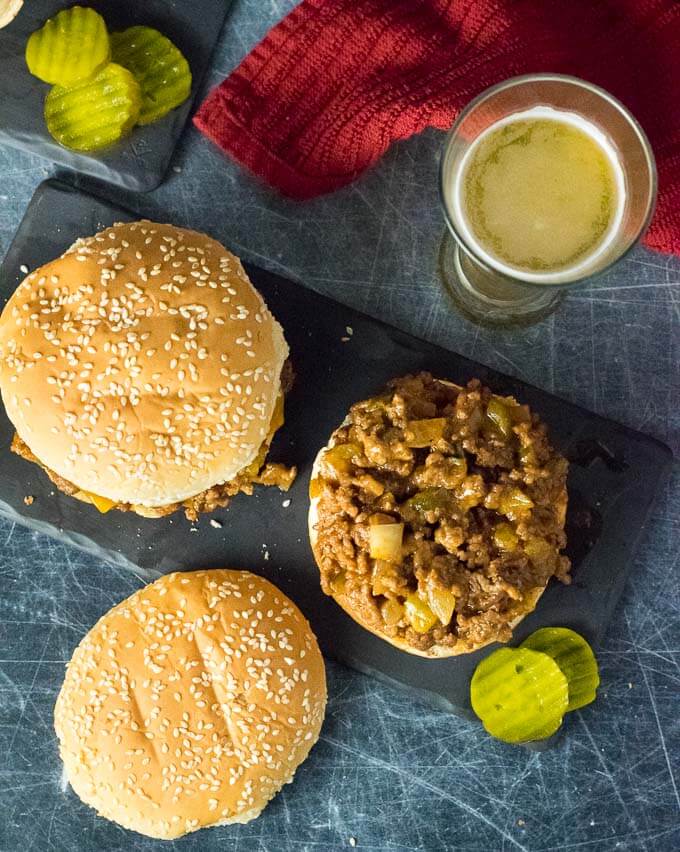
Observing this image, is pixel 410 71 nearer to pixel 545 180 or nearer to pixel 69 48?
pixel 545 180

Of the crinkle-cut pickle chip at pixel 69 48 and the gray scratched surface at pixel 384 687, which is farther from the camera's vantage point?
the gray scratched surface at pixel 384 687

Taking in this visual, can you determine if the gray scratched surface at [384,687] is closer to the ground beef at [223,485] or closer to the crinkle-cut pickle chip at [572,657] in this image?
the crinkle-cut pickle chip at [572,657]

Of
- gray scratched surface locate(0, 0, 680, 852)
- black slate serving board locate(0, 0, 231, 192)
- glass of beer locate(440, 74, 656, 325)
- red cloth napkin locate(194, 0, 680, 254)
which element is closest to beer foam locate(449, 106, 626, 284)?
glass of beer locate(440, 74, 656, 325)

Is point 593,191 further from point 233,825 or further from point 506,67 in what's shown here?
point 233,825

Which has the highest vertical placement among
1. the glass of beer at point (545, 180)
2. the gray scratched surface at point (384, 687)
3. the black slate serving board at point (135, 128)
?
the glass of beer at point (545, 180)

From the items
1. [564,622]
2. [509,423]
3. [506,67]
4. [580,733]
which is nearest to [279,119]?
[506,67]

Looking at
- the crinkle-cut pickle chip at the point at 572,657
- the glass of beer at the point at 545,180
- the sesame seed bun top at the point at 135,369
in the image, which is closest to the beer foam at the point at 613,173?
the glass of beer at the point at 545,180

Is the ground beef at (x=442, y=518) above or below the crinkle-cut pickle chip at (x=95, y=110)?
below

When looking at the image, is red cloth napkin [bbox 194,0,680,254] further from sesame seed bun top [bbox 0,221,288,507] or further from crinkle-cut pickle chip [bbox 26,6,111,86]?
sesame seed bun top [bbox 0,221,288,507]
